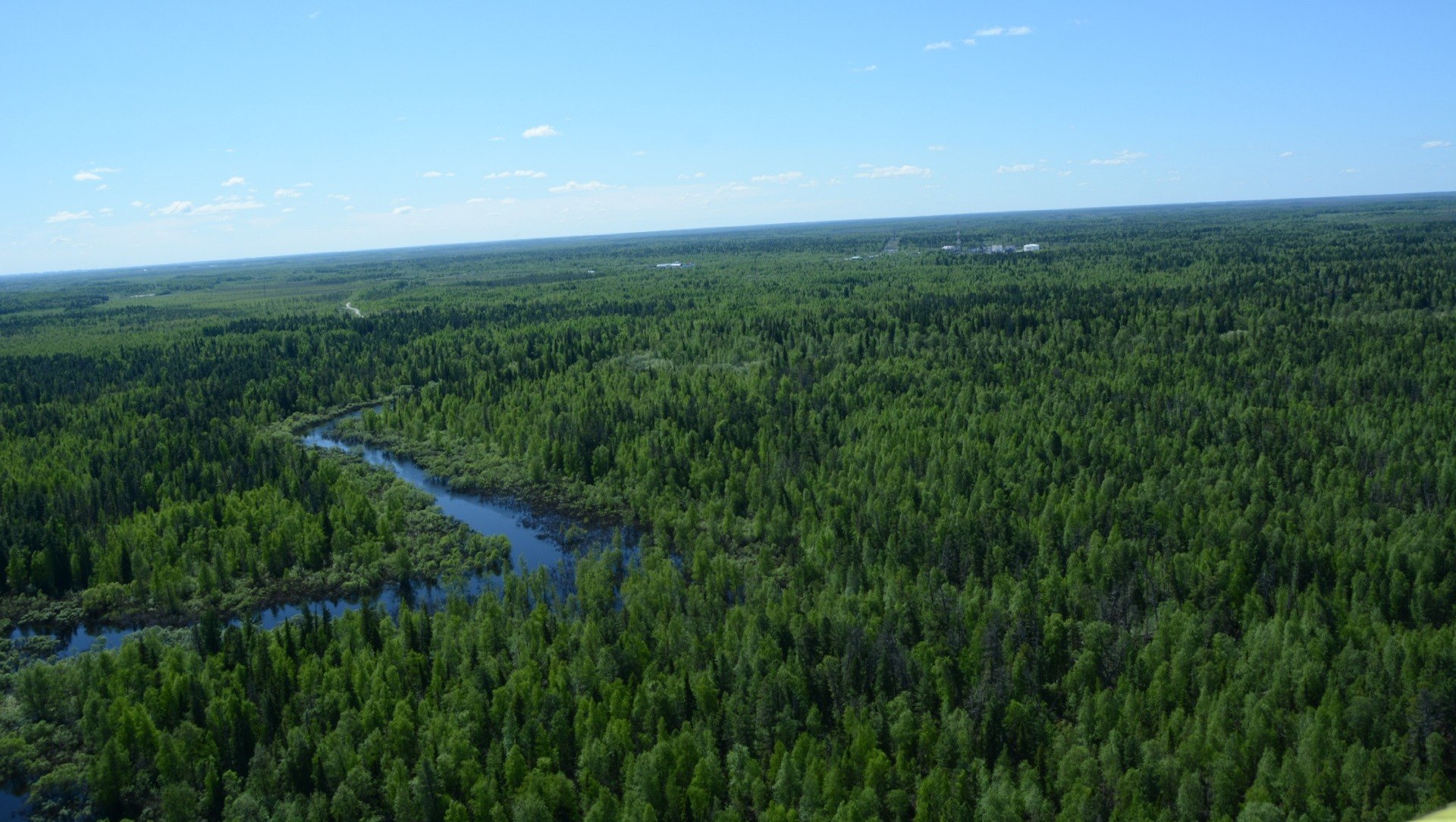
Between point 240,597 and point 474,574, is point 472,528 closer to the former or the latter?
point 474,574

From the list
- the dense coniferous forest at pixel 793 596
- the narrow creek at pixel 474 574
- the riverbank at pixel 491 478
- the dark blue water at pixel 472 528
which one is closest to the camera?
the dense coniferous forest at pixel 793 596

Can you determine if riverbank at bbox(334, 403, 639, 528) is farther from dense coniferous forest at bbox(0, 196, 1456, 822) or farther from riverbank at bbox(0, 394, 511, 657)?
riverbank at bbox(0, 394, 511, 657)

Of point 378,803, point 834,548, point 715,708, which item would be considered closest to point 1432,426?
point 834,548

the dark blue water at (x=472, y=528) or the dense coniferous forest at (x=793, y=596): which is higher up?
the dense coniferous forest at (x=793, y=596)

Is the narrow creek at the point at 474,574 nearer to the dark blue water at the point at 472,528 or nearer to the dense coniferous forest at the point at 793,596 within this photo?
the dark blue water at the point at 472,528

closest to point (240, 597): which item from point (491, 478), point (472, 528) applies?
point (472, 528)

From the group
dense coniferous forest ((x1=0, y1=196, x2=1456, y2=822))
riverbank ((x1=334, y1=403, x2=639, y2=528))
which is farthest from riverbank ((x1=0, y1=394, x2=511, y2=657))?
riverbank ((x1=334, y1=403, x2=639, y2=528))

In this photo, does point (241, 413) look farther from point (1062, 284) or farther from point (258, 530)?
point (1062, 284)

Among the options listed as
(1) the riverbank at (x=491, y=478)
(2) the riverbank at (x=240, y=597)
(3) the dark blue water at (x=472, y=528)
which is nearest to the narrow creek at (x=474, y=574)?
(3) the dark blue water at (x=472, y=528)
